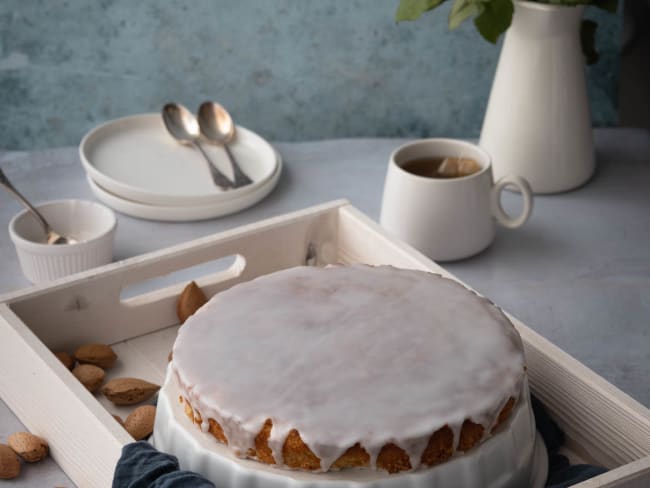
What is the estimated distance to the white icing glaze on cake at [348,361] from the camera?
2.16 ft

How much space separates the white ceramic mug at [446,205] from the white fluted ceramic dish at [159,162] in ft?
0.65

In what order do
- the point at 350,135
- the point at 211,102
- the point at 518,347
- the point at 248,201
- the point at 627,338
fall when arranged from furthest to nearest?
the point at 350,135
the point at 211,102
the point at 248,201
the point at 627,338
the point at 518,347

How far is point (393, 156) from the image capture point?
1.15 m

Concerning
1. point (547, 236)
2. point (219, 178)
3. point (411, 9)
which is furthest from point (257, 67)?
point (547, 236)

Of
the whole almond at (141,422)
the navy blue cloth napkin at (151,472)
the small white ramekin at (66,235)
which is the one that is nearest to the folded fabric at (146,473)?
the navy blue cloth napkin at (151,472)

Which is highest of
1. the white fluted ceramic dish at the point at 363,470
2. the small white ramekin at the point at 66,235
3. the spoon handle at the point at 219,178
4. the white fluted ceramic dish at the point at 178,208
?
the white fluted ceramic dish at the point at 363,470

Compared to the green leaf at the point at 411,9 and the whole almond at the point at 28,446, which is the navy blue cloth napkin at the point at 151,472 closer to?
the whole almond at the point at 28,446

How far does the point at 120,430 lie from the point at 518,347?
0.27 meters

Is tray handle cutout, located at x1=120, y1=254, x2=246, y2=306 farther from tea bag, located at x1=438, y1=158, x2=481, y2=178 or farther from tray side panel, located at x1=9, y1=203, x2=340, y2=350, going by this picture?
tea bag, located at x1=438, y1=158, x2=481, y2=178

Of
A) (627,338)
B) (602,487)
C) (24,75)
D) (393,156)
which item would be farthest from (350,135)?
(602,487)

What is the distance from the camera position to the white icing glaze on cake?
66 centimetres

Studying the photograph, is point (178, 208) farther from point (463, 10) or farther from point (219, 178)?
point (463, 10)

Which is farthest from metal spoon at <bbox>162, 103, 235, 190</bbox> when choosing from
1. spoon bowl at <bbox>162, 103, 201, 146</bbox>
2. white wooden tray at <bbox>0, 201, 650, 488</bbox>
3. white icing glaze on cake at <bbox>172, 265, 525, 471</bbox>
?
white icing glaze on cake at <bbox>172, 265, 525, 471</bbox>

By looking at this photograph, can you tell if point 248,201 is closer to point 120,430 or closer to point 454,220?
Answer: point 454,220
